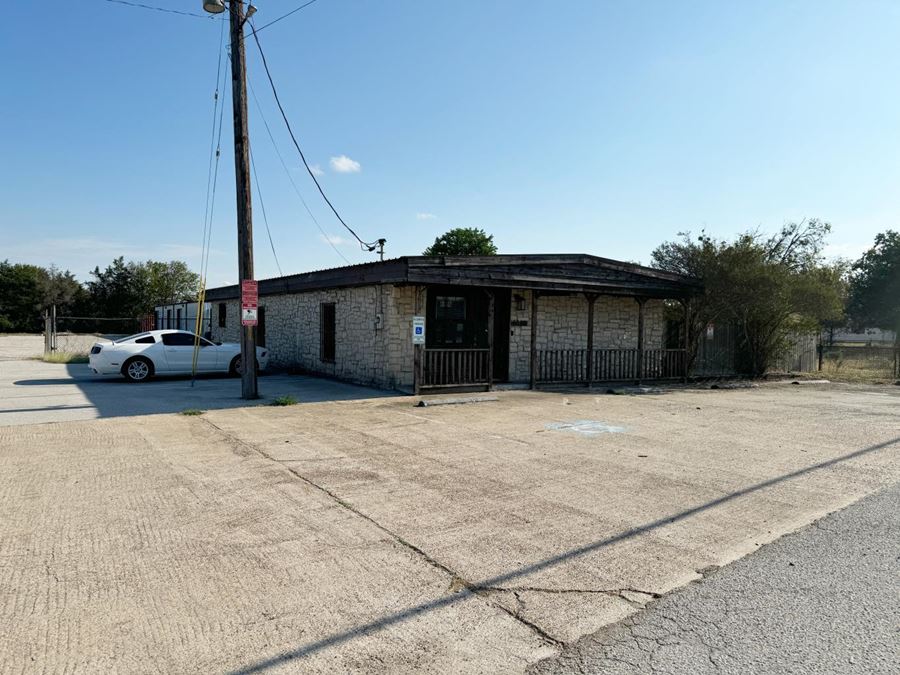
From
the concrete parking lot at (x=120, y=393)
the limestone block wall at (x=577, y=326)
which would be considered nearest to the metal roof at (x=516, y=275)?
the limestone block wall at (x=577, y=326)

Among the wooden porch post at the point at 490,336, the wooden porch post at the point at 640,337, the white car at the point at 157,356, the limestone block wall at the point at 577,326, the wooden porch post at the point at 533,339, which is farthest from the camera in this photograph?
the wooden porch post at the point at 640,337

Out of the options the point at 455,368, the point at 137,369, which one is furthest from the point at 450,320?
the point at 137,369

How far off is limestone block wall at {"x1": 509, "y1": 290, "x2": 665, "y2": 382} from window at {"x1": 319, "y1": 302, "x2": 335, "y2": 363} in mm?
4981

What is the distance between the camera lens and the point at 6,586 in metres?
3.55

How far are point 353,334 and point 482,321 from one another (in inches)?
132

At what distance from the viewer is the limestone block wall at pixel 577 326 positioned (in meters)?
15.3

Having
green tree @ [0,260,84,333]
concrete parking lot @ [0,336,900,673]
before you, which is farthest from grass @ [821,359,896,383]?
green tree @ [0,260,84,333]

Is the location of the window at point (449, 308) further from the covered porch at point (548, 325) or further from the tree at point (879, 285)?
the tree at point (879, 285)

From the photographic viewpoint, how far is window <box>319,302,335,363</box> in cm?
1623

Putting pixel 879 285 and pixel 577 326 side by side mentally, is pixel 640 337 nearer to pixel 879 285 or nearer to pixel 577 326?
pixel 577 326

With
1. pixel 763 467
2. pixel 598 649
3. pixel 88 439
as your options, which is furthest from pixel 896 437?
pixel 88 439

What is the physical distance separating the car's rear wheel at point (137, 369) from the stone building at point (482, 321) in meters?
4.27

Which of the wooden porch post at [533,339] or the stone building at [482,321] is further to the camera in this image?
the wooden porch post at [533,339]

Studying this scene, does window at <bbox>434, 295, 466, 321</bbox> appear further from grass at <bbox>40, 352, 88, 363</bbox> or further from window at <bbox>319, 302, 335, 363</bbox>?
grass at <bbox>40, 352, 88, 363</bbox>
